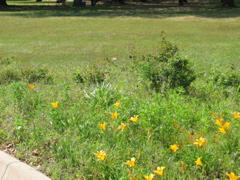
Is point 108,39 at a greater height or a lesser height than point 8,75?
lesser

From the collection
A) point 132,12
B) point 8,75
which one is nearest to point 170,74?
point 8,75

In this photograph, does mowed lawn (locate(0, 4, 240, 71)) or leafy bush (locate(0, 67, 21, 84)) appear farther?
mowed lawn (locate(0, 4, 240, 71))

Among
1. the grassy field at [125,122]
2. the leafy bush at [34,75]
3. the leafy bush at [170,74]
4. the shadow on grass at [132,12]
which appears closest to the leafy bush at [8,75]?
the grassy field at [125,122]

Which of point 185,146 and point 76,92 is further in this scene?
point 76,92

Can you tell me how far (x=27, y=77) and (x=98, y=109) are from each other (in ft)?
8.80

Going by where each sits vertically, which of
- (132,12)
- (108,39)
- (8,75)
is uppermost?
(8,75)

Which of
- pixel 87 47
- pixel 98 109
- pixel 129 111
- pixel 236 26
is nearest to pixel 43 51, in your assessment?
pixel 87 47

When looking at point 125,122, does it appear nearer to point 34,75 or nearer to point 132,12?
point 34,75

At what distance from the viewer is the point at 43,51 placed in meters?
12.6

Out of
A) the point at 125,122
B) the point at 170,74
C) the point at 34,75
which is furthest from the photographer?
the point at 34,75

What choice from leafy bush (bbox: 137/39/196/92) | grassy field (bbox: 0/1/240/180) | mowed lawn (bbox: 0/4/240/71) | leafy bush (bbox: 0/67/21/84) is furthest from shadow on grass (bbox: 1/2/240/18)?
leafy bush (bbox: 137/39/196/92)

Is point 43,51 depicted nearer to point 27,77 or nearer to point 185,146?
point 27,77

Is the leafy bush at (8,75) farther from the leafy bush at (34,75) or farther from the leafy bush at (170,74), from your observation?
the leafy bush at (170,74)

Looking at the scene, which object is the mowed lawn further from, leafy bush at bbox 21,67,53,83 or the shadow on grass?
the shadow on grass
